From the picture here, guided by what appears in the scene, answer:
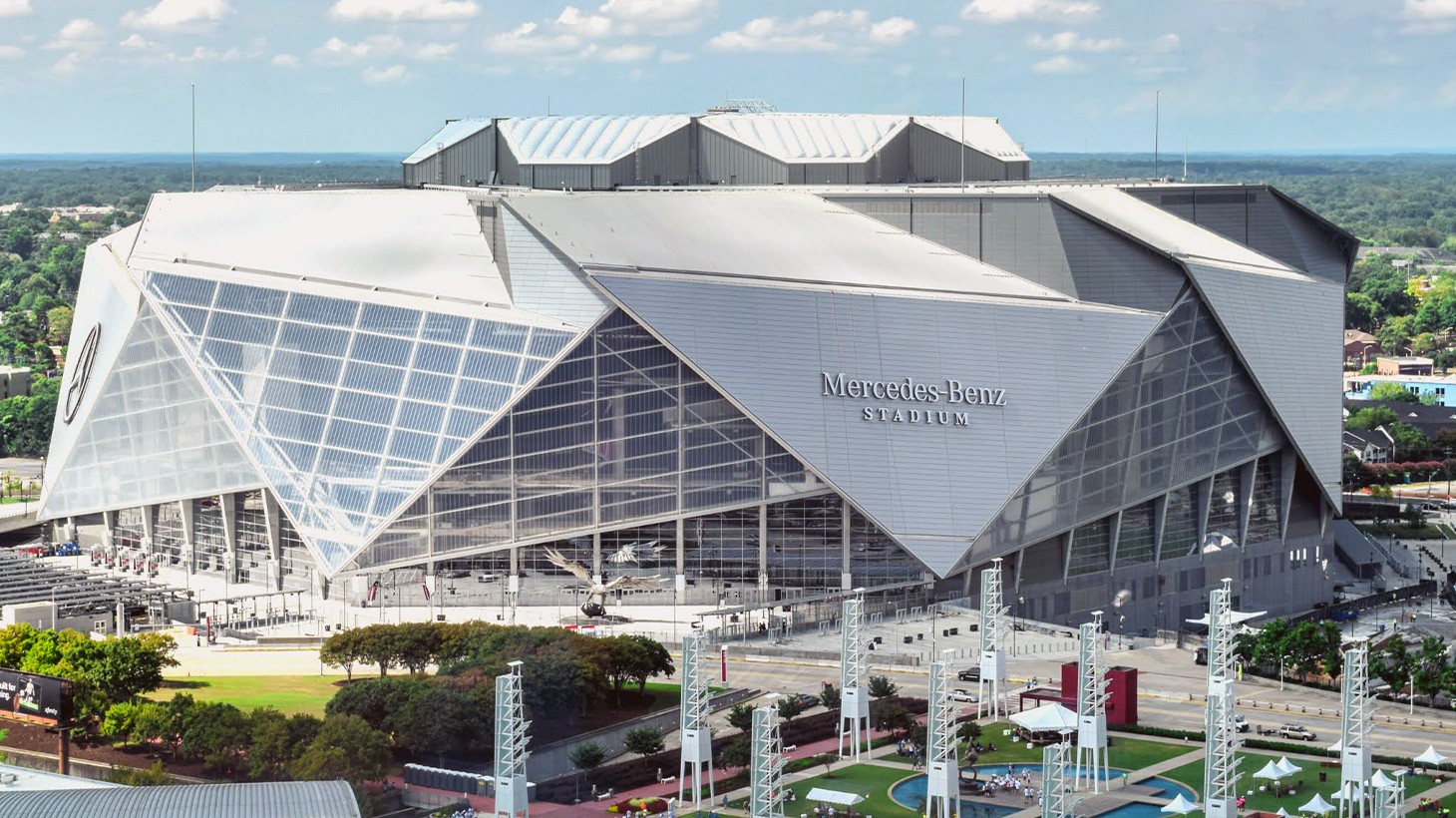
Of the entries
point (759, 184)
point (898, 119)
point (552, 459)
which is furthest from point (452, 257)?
point (898, 119)

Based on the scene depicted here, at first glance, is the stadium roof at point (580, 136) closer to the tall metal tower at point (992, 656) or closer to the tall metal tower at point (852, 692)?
the tall metal tower at point (992, 656)

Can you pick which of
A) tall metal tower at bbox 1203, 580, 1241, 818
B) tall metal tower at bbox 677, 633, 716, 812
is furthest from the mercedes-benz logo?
tall metal tower at bbox 1203, 580, 1241, 818

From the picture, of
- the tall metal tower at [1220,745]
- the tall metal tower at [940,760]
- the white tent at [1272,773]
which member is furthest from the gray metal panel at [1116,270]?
the tall metal tower at [940,760]

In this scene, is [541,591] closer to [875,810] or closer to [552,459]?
[552,459]

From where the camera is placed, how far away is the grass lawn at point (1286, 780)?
78.7 meters

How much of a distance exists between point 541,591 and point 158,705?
27.2 meters

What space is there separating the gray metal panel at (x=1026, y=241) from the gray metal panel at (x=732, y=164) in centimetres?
1985

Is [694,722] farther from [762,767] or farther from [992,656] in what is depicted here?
[992,656]

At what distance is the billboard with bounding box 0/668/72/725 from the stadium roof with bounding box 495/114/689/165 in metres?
56.5

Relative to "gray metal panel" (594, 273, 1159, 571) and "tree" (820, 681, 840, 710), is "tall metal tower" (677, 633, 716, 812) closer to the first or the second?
"tree" (820, 681, 840, 710)

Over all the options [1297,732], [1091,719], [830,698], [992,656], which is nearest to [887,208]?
[992,656]

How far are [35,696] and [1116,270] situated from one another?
53.8 m

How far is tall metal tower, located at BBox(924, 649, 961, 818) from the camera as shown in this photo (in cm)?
7600

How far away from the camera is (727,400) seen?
106m
